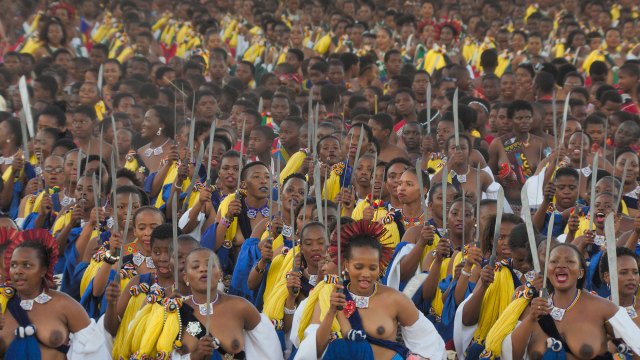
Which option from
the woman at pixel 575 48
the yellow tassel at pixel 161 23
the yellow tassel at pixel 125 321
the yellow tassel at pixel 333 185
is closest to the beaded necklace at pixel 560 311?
the yellow tassel at pixel 125 321

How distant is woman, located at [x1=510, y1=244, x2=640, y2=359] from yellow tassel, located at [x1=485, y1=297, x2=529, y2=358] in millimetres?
161

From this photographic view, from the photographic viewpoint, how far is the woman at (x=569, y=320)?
359 inches

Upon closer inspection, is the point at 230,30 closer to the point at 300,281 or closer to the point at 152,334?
the point at 300,281

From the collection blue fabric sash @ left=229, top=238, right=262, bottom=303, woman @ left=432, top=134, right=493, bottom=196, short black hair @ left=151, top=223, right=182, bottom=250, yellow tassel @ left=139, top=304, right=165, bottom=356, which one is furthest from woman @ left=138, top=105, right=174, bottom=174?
yellow tassel @ left=139, top=304, right=165, bottom=356

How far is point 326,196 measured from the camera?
10922 mm

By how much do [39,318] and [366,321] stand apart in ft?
7.15

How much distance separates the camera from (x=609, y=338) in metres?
9.16

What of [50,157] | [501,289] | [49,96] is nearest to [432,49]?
[49,96]

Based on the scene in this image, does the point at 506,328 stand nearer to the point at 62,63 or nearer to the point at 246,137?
the point at 246,137

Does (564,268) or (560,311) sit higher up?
(564,268)

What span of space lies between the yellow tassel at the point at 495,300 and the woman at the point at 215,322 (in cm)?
159

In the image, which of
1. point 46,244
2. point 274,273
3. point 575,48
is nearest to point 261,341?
point 274,273

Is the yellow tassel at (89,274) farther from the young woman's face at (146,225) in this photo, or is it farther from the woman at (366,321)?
the woman at (366,321)

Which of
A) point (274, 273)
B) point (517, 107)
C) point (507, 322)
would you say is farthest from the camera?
point (517, 107)
